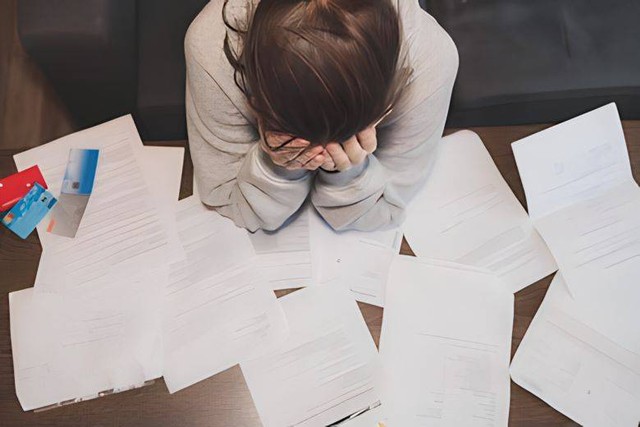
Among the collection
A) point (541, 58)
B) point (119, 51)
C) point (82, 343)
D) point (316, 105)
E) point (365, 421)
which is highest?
point (316, 105)

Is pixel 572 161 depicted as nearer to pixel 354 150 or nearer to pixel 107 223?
pixel 354 150

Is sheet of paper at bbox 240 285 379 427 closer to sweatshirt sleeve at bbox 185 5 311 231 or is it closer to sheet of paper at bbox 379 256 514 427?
sheet of paper at bbox 379 256 514 427

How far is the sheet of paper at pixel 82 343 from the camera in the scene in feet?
2.84

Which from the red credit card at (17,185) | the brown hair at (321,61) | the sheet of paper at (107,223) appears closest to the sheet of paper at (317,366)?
the sheet of paper at (107,223)

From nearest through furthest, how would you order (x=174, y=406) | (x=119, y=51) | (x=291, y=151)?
(x=291, y=151) → (x=174, y=406) → (x=119, y=51)

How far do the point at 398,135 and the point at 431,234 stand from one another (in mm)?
177

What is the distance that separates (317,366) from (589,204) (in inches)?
19.9

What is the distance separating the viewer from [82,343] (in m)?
0.88

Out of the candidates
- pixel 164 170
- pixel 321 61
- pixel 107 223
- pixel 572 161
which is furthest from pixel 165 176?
pixel 572 161

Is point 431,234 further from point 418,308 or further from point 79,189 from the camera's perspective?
point 79,189

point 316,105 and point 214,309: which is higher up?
point 316,105

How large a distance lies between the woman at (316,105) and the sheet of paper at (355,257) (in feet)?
0.09

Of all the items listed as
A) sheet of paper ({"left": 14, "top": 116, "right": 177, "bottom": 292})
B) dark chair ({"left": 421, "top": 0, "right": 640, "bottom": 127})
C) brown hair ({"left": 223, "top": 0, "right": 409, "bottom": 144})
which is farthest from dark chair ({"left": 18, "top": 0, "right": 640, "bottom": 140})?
brown hair ({"left": 223, "top": 0, "right": 409, "bottom": 144})

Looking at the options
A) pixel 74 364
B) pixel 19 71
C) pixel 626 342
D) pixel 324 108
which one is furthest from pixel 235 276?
pixel 19 71
